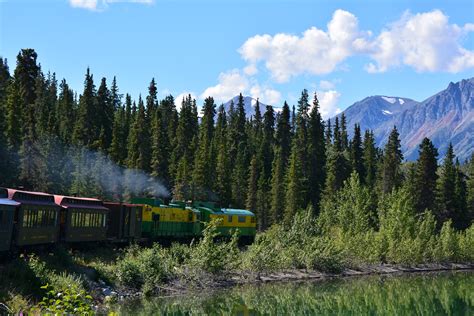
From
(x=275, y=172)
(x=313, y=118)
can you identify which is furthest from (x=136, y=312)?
(x=313, y=118)

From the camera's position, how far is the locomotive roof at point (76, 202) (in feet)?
104

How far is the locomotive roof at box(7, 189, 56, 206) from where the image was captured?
86.3 ft

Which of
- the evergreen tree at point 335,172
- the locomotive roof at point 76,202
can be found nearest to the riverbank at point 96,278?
the locomotive roof at point 76,202

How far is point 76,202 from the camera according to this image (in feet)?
110

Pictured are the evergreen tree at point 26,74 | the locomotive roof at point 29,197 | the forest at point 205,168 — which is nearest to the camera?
the locomotive roof at point 29,197

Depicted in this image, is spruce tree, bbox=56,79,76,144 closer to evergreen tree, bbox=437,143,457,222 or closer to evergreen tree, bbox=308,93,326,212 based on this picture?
evergreen tree, bbox=308,93,326,212

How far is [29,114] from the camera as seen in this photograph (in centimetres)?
7312

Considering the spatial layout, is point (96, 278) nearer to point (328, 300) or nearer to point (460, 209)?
point (328, 300)

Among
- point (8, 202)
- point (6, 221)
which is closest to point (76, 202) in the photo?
point (8, 202)

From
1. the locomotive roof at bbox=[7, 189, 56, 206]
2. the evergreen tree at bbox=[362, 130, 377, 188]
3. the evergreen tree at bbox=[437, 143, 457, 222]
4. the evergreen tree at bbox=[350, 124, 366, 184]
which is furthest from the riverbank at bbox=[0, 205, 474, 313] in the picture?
the evergreen tree at bbox=[350, 124, 366, 184]

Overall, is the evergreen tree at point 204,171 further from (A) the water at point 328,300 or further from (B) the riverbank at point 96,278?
(A) the water at point 328,300

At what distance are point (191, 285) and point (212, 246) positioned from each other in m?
3.48

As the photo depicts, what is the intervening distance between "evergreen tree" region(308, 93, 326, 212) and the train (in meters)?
33.6

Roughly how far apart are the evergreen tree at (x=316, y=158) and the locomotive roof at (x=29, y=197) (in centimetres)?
6567
